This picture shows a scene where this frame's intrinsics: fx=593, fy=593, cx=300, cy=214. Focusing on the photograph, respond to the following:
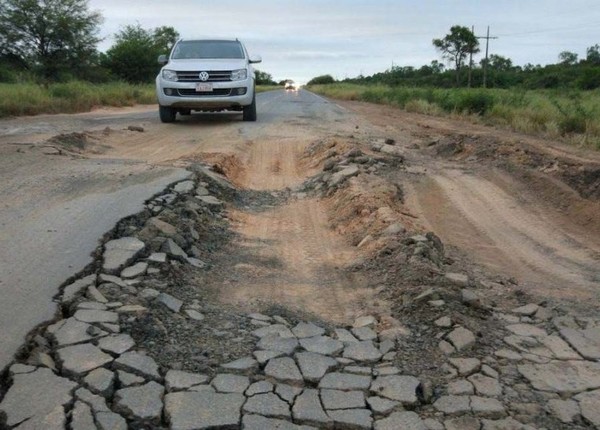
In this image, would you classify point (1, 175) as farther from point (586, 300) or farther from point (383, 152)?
point (586, 300)

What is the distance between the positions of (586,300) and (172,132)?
8928mm

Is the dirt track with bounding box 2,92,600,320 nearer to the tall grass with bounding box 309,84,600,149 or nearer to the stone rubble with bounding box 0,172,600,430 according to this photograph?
the stone rubble with bounding box 0,172,600,430

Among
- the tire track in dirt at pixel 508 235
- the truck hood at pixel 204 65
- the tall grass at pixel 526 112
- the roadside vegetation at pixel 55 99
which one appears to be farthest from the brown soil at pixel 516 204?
the roadside vegetation at pixel 55 99

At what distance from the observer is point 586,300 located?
13.8 ft

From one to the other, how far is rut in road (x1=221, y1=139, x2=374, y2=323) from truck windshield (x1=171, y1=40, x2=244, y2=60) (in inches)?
226

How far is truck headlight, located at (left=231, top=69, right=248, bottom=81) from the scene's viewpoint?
12.1 metres

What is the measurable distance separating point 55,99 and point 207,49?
19.5ft

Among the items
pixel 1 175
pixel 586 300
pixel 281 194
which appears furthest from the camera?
pixel 281 194

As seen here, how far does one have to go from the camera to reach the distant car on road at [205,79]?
1194 cm

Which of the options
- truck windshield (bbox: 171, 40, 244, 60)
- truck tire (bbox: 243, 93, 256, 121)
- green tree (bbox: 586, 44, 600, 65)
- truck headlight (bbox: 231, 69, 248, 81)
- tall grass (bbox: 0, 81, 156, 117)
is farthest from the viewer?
green tree (bbox: 586, 44, 600, 65)

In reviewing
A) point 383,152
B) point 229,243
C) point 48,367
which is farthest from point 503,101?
point 48,367

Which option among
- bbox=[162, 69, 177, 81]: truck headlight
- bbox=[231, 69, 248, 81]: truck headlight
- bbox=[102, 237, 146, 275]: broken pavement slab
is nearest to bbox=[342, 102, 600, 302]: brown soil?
bbox=[102, 237, 146, 275]: broken pavement slab

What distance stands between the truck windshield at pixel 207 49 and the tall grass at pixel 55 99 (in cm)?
441

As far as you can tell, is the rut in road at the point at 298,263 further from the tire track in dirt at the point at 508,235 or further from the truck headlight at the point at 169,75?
the truck headlight at the point at 169,75
